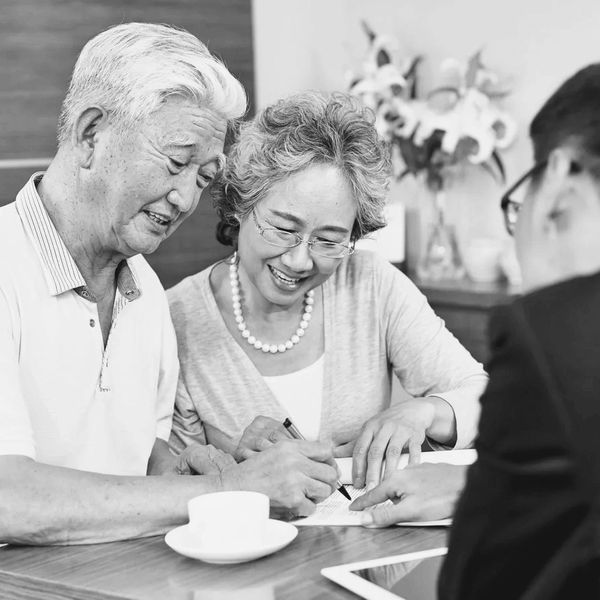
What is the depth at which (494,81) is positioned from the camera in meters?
3.78

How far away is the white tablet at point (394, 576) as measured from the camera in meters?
1.19

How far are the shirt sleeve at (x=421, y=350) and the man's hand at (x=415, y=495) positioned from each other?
49 centimetres

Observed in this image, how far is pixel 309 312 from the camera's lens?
220 centimetres

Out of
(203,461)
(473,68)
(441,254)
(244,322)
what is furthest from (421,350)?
(473,68)

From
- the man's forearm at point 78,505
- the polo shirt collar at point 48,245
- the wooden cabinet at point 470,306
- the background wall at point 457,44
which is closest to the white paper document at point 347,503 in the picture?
the man's forearm at point 78,505

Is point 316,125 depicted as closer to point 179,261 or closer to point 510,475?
point 510,475

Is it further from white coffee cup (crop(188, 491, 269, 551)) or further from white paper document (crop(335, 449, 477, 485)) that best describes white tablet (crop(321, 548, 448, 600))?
white paper document (crop(335, 449, 477, 485))

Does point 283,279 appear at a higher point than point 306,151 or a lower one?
lower

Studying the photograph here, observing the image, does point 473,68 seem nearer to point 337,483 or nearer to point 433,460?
point 433,460

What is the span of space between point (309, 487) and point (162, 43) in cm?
78

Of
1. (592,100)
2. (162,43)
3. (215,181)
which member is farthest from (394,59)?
(592,100)

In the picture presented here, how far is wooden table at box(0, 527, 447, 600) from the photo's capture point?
1245mm

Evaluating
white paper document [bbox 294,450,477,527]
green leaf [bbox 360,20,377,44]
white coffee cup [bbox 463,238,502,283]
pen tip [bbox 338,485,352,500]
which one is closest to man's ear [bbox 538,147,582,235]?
white paper document [bbox 294,450,477,527]

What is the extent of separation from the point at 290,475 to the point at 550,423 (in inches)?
32.6
